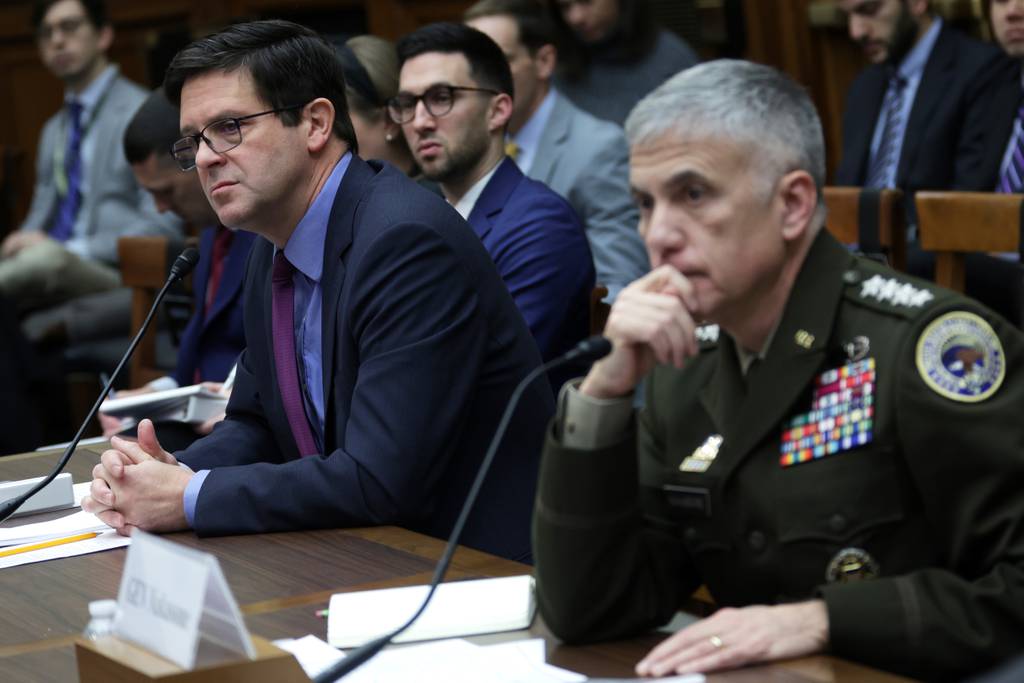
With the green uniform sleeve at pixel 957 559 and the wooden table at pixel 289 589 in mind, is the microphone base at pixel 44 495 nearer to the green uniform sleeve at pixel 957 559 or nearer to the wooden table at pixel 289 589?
the wooden table at pixel 289 589

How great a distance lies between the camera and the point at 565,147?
416 centimetres

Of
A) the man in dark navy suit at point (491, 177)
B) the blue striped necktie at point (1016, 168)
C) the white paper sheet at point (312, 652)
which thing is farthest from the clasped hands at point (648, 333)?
the blue striped necktie at point (1016, 168)

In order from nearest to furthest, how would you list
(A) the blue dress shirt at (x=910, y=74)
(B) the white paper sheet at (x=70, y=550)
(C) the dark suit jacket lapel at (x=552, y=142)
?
(B) the white paper sheet at (x=70, y=550)
(C) the dark suit jacket lapel at (x=552, y=142)
(A) the blue dress shirt at (x=910, y=74)

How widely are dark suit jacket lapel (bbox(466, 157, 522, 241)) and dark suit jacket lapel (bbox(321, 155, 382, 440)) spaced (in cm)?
99

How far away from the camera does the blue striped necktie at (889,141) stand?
481 cm

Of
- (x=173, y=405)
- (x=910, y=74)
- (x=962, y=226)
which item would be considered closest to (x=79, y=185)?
(x=910, y=74)

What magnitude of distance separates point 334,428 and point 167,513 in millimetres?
312

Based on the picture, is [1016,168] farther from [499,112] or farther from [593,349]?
[593,349]

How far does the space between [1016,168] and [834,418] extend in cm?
302

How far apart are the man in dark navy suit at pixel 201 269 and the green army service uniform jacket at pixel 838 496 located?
6.25ft

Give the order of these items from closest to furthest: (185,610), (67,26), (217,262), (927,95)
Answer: (185,610) → (217,262) → (927,95) → (67,26)

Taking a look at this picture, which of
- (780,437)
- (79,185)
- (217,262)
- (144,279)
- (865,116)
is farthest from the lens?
(79,185)

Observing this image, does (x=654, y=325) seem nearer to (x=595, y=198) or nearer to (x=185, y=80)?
(x=185, y=80)

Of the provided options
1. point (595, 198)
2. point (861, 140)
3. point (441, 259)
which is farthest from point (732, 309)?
point (861, 140)
